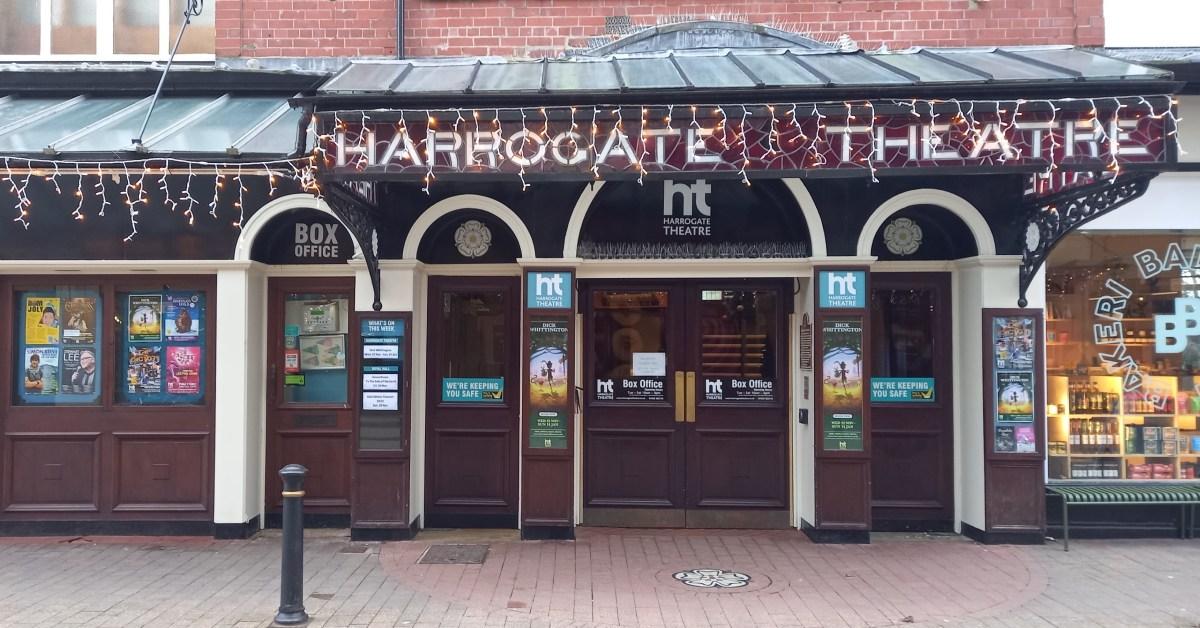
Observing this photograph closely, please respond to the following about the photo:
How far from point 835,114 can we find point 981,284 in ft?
9.03

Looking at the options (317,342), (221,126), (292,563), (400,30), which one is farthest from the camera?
(400,30)

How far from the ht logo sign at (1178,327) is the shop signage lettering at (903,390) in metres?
2.43

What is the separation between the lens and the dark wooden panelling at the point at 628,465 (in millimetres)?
8039

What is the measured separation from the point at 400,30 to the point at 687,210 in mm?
3695

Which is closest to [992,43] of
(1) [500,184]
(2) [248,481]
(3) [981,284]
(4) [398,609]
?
(3) [981,284]

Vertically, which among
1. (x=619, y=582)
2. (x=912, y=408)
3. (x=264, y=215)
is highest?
(x=264, y=215)

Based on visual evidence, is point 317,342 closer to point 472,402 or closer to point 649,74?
point 472,402

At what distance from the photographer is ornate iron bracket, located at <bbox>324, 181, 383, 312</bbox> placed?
6449 millimetres

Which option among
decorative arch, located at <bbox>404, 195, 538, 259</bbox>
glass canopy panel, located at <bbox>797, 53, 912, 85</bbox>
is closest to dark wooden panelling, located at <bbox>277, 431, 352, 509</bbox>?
decorative arch, located at <bbox>404, 195, 538, 259</bbox>

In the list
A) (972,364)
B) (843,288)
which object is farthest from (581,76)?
(972,364)

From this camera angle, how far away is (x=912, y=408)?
7914 millimetres

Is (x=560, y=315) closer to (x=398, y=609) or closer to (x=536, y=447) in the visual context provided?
(x=536, y=447)

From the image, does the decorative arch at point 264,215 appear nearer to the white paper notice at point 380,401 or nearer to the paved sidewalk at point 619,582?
the white paper notice at point 380,401

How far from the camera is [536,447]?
7.39m
